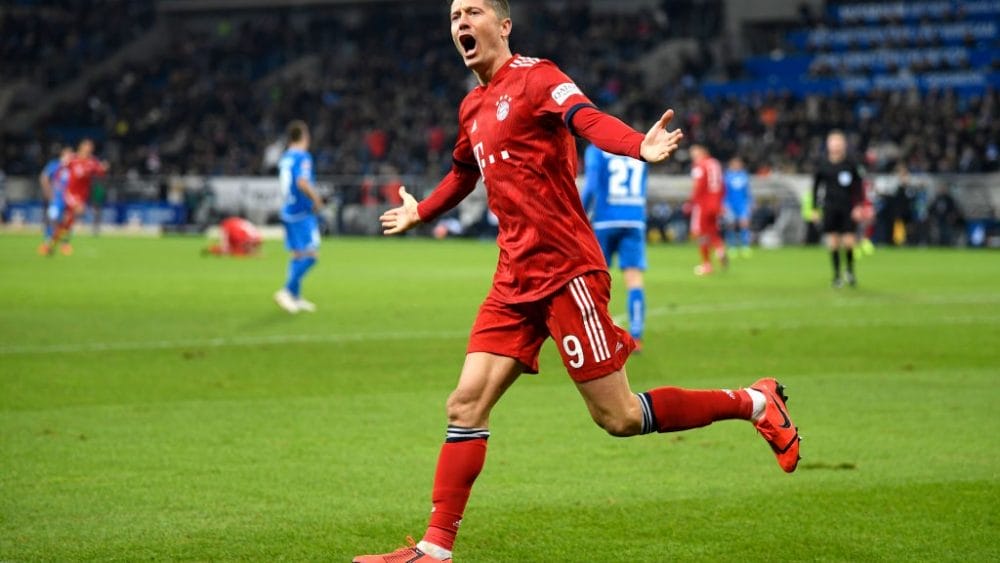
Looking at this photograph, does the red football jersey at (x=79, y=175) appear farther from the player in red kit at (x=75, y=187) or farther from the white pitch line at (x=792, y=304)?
the white pitch line at (x=792, y=304)

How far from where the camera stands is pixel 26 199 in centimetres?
5138

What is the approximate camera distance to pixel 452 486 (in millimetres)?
5473

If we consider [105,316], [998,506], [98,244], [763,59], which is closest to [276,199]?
[98,244]

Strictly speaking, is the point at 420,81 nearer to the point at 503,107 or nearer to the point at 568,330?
the point at 503,107

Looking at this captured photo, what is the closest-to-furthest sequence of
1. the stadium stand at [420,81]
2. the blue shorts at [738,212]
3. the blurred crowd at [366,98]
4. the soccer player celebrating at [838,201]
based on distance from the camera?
the soccer player celebrating at [838,201] → the blue shorts at [738,212] → the blurred crowd at [366,98] → the stadium stand at [420,81]

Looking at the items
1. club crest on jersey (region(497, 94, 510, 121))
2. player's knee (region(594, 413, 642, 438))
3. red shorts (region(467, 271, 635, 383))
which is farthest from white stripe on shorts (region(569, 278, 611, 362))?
club crest on jersey (region(497, 94, 510, 121))

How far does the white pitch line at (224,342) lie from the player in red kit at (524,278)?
345 inches

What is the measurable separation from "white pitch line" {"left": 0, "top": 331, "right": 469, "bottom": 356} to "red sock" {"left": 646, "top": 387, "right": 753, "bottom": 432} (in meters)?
8.71

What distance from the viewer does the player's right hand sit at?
6.37 m

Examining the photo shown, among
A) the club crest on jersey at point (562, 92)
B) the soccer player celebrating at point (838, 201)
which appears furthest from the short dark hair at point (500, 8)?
the soccer player celebrating at point (838, 201)

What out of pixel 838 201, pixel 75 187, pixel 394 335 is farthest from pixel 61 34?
pixel 394 335

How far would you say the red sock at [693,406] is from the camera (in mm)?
5836

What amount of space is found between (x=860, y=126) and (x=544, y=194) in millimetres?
39924

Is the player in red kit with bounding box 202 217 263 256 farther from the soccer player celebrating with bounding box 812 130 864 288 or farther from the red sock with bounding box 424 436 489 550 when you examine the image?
the red sock with bounding box 424 436 489 550
